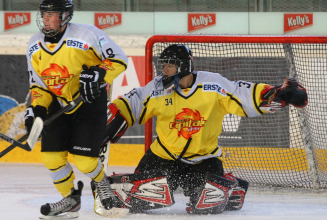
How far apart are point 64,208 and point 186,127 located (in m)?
0.84

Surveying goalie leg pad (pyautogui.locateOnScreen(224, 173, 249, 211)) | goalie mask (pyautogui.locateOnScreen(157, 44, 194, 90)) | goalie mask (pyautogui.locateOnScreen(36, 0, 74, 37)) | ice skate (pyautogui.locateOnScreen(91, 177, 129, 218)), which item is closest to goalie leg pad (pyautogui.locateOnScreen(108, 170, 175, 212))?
ice skate (pyautogui.locateOnScreen(91, 177, 129, 218))

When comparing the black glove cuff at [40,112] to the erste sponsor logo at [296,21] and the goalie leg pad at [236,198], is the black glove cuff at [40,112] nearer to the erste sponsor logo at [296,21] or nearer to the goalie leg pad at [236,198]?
the goalie leg pad at [236,198]

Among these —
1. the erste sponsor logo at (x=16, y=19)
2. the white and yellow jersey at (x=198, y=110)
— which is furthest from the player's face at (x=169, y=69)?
the erste sponsor logo at (x=16, y=19)

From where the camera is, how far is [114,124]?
130 inches

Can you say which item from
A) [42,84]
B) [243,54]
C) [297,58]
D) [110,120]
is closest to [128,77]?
[243,54]

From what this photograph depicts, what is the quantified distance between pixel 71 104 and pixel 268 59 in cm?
233

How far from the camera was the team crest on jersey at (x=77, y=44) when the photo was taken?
9.28ft

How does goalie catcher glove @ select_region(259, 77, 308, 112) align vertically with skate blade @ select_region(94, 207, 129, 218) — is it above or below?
above

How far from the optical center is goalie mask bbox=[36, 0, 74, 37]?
2807mm

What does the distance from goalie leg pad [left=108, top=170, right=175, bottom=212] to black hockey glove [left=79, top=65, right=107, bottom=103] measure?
584mm

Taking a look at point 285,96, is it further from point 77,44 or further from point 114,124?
point 77,44

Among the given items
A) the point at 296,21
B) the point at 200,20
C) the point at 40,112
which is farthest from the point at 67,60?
the point at 296,21

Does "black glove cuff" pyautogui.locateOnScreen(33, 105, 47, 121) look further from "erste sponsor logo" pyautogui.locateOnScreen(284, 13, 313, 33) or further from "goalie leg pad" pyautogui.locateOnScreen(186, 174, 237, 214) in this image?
"erste sponsor logo" pyautogui.locateOnScreen(284, 13, 313, 33)

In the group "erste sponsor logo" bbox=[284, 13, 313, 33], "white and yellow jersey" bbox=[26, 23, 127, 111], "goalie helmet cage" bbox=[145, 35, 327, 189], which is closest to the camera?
"white and yellow jersey" bbox=[26, 23, 127, 111]
